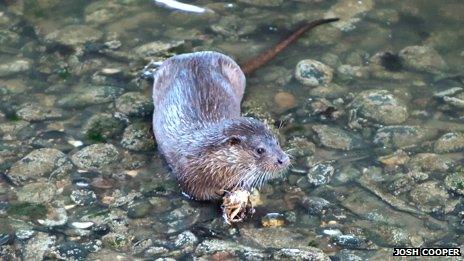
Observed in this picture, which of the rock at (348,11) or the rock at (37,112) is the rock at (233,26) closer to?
the rock at (348,11)

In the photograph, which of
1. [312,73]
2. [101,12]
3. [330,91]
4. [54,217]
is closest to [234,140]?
[54,217]

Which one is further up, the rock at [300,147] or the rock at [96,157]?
the rock at [96,157]

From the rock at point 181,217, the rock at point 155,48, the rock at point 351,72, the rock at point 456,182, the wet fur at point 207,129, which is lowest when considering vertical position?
the rock at point 181,217

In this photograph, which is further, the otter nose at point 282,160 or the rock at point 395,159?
the rock at point 395,159

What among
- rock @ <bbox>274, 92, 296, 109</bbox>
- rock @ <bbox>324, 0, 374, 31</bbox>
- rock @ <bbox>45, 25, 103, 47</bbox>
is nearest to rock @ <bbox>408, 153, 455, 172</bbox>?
rock @ <bbox>274, 92, 296, 109</bbox>

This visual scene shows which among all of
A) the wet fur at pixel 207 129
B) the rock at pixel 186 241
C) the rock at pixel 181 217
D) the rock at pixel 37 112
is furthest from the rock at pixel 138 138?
the rock at pixel 186 241

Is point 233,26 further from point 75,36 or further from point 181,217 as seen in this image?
point 181,217
